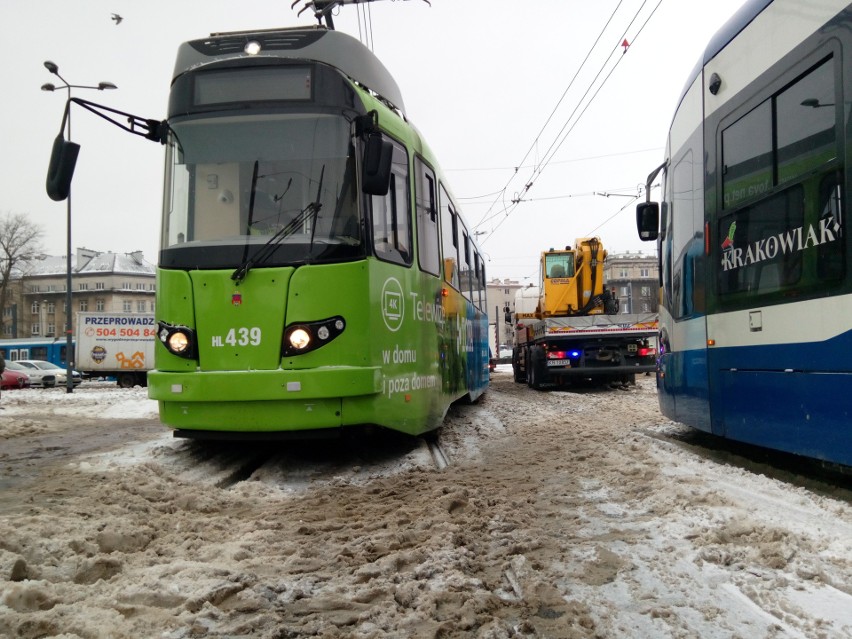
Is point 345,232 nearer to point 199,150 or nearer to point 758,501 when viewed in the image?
point 199,150

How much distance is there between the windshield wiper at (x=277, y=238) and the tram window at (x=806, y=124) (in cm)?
362

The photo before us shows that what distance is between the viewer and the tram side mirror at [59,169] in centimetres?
539

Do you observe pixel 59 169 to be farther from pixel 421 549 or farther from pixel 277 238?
pixel 421 549

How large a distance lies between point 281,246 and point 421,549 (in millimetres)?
3099

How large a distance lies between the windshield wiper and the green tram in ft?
0.04

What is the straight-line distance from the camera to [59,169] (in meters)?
5.42

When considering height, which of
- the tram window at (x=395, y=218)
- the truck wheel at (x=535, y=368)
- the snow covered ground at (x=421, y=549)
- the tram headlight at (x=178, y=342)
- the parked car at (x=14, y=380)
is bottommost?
the parked car at (x=14, y=380)

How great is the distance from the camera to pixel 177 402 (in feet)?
19.2

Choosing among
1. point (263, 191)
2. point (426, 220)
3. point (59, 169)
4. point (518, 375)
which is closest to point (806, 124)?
point (426, 220)

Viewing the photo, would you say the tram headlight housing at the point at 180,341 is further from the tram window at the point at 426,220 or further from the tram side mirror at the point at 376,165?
the tram window at the point at 426,220

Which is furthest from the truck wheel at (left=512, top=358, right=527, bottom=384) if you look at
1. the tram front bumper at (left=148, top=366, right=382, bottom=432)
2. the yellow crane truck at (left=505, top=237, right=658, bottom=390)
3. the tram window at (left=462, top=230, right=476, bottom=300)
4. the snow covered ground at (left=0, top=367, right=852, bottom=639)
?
the tram front bumper at (left=148, top=366, right=382, bottom=432)

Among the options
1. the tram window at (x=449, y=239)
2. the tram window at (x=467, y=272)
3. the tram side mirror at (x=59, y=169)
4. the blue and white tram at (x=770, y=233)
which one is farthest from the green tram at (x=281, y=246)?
the tram window at (x=467, y=272)

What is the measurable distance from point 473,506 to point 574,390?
13.4 metres

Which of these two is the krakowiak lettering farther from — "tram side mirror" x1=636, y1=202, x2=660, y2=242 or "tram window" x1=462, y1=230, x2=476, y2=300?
"tram window" x1=462, y1=230, x2=476, y2=300
